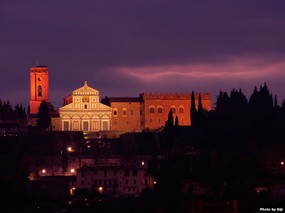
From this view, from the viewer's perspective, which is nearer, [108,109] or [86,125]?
[86,125]

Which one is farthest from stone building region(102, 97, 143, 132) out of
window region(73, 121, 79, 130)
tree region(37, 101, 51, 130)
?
tree region(37, 101, 51, 130)

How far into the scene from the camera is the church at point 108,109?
124 m

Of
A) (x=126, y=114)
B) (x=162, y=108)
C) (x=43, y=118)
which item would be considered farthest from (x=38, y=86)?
(x=43, y=118)

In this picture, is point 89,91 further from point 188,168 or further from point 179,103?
point 188,168

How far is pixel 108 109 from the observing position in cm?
12512

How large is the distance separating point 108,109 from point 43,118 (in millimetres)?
12865

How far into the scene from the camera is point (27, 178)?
292 ft

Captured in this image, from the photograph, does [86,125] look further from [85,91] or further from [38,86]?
[38,86]

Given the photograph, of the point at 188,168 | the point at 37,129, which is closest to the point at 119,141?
the point at 37,129

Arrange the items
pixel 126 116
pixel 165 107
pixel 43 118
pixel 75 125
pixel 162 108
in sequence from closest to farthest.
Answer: pixel 43 118
pixel 75 125
pixel 126 116
pixel 162 108
pixel 165 107

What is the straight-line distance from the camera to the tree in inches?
4429

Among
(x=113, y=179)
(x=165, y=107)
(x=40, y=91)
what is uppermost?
(x=40, y=91)

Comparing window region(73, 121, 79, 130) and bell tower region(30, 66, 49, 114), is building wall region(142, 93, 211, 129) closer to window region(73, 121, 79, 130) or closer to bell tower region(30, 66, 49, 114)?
window region(73, 121, 79, 130)

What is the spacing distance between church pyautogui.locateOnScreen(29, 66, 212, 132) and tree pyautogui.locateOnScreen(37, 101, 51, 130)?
5.51 m
